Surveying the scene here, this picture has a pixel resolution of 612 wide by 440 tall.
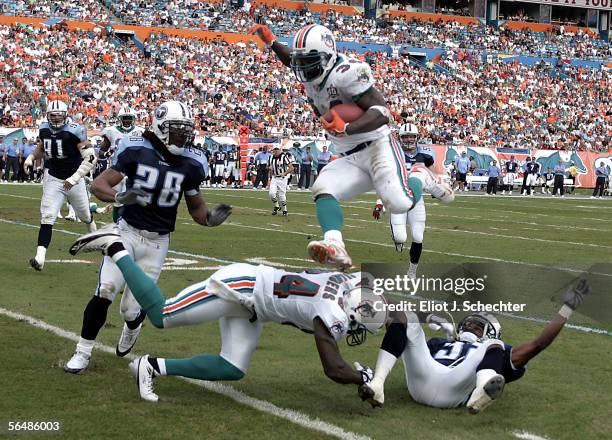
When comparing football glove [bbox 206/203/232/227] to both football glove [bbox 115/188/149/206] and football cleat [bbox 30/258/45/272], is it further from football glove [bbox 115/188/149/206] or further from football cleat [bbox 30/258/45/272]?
football cleat [bbox 30/258/45/272]

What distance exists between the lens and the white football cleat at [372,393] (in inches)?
212

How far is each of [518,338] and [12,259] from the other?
687cm

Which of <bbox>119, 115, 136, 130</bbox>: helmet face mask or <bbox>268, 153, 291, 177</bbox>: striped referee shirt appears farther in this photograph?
<bbox>268, 153, 291, 177</bbox>: striped referee shirt

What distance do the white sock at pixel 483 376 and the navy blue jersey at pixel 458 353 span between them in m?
0.14

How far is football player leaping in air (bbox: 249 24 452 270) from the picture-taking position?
709 centimetres

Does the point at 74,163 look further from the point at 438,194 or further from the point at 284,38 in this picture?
the point at 284,38

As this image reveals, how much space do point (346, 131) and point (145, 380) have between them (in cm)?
240

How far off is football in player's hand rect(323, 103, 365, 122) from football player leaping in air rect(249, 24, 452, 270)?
0.03 meters

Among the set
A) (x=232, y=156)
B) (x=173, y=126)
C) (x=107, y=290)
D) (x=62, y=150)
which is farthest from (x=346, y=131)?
(x=232, y=156)

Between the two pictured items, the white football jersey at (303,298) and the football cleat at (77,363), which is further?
the football cleat at (77,363)

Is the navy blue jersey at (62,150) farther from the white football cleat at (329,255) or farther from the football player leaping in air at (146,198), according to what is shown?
the white football cleat at (329,255)

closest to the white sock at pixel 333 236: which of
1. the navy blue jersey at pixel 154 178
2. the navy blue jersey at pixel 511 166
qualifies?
the navy blue jersey at pixel 154 178

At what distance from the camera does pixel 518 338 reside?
786 centimetres

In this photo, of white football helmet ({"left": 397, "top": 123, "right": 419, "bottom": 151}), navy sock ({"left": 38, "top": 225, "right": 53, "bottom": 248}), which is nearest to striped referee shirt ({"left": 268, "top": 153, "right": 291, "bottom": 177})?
white football helmet ({"left": 397, "top": 123, "right": 419, "bottom": 151})
